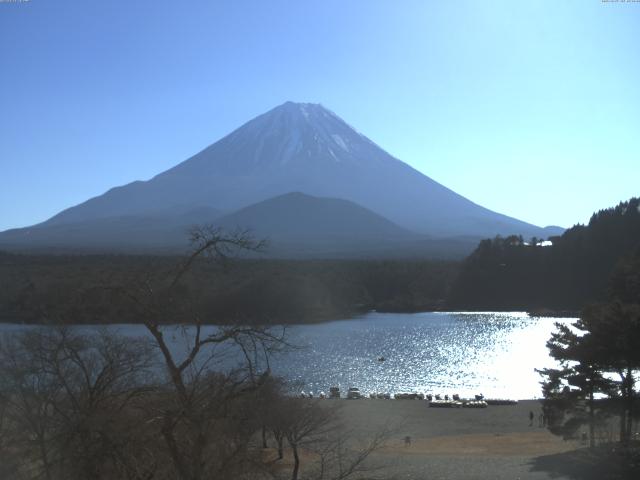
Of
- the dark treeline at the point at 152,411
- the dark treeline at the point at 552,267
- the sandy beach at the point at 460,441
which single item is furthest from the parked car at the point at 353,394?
the dark treeline at the point at 552,267

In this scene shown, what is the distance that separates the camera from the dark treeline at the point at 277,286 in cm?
1488

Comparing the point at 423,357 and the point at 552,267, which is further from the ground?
the point at 552,267

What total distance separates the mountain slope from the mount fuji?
0.17 m

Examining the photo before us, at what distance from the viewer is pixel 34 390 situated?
4.44m

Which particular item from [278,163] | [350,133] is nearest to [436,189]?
[350,133]

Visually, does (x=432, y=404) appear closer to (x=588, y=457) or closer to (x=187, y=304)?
(x=588, y=457)

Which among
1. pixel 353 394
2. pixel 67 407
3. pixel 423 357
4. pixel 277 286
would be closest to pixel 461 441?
pixel 353 394

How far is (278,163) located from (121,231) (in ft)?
131

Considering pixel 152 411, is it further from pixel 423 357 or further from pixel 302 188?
pixel 302 188

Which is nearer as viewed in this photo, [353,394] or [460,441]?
[460,441]

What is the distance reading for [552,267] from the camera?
51.3 metres

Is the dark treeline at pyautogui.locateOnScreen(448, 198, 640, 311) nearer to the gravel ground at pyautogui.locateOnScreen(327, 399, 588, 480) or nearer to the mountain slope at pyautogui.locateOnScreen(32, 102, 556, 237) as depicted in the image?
the gravel ground at pyautogui.locateOnScreen(327, 399, 588, 480)

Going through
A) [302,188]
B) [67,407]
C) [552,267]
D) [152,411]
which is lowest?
[67,407]

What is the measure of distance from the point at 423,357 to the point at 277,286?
10.7 meters
